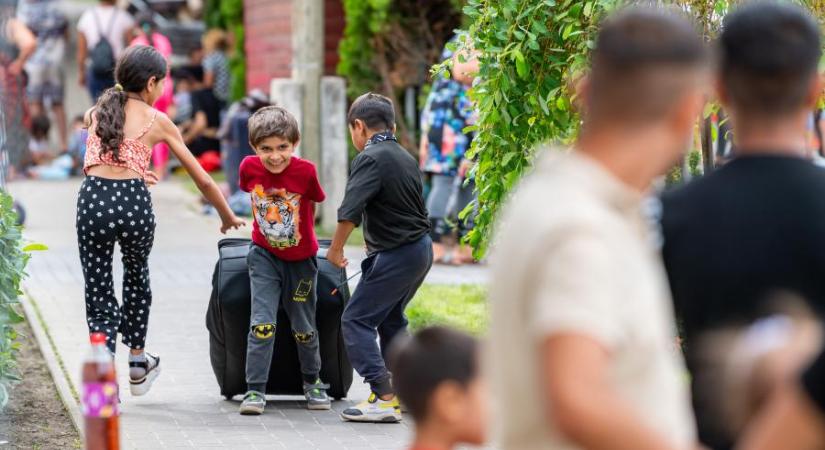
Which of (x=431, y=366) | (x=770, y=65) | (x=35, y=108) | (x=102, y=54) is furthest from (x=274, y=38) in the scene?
(x=770, y=65)

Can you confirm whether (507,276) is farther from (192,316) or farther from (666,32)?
(192,316)

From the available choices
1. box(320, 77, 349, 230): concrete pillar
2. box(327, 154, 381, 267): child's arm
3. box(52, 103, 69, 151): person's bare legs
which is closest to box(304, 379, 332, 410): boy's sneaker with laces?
box(327, 154, 381, 267): child's arm

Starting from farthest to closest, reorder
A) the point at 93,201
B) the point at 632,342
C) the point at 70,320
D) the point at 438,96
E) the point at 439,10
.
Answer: the point at 439,10 < the point at 438,96 < the point at 70,320 < the point at 93,201 < the point at 632,342

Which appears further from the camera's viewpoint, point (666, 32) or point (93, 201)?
point (93, 201)

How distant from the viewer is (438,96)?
38.6 feet

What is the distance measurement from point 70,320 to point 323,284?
3.12m

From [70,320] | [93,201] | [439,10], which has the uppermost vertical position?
[439,10]

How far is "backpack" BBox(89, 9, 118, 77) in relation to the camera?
1694cm

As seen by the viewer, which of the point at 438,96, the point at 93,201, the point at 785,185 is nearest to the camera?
the point at 785,185

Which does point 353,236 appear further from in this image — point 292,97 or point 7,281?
point 7,281

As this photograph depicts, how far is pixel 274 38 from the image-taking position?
623 inches

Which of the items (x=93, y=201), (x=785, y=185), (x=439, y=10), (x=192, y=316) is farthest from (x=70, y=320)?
(x=785, y=185)

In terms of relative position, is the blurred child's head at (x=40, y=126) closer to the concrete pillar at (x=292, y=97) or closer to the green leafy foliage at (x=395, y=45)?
the green leafy foliage at (x=395, y=45)

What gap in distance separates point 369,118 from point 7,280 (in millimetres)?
1780
